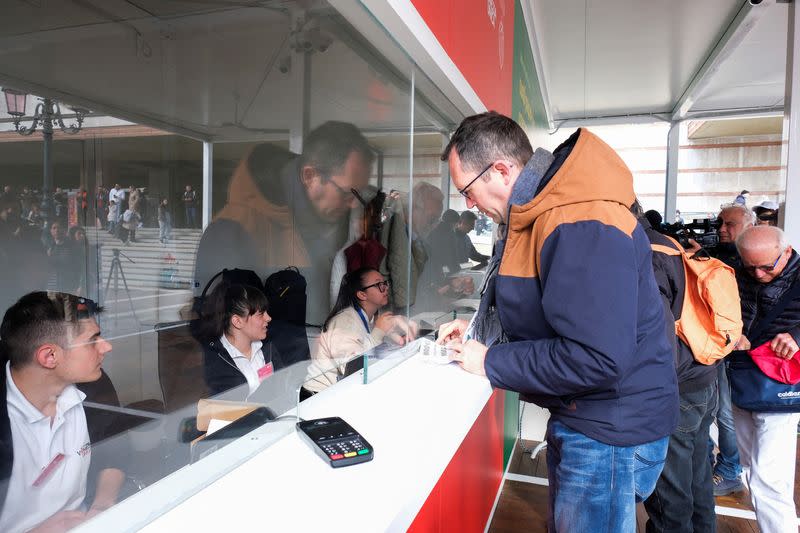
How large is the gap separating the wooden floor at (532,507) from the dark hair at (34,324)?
2.72 m

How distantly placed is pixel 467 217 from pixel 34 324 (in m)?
2.25

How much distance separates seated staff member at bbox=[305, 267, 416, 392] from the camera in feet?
4.15

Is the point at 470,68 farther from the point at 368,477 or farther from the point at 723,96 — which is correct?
the point at 723,96

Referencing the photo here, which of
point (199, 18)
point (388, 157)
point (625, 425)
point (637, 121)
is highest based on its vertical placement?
point (637, 121)

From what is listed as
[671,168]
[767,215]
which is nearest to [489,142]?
[767,215]

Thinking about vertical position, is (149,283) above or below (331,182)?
below

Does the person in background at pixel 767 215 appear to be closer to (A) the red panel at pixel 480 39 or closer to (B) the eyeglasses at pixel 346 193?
(A) the red panel at pixel 480 39

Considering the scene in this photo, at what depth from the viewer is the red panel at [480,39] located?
1.69 m

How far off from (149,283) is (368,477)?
0.49m

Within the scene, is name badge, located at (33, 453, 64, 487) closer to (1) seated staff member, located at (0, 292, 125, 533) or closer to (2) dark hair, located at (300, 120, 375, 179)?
(1) seated staff member, located at (0, 292, 125, 533)

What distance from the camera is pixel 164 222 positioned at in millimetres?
866

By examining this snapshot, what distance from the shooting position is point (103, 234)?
80cm

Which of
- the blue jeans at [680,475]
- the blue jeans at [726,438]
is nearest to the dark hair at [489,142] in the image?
the blue jeans at [680,475]

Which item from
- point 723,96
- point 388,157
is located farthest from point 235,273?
point 723,96
